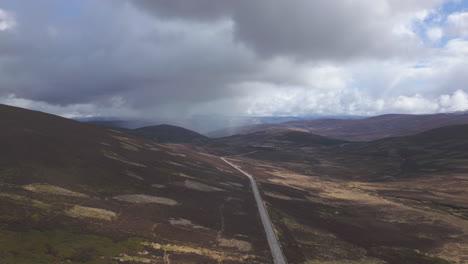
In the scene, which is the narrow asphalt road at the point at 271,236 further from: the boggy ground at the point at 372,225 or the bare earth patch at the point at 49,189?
the bare earth patch at the point at 49,189

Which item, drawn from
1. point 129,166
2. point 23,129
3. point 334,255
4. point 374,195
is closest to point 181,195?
point 129,166

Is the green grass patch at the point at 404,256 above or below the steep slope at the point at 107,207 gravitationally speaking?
below

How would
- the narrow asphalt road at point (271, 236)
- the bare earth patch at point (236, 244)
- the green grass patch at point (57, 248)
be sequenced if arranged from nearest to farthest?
1. the green grass patch at point (57, 248)
2. the narrow asphalt road at point (271, 236)
3. the bare earth patch at point (236, 244)

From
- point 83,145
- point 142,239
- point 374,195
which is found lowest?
point 374,195

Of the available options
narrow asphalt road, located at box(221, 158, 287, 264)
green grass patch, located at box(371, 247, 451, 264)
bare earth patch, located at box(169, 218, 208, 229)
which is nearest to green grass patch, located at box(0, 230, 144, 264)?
bare earth patch, located at box(169, 218, 208, 229)

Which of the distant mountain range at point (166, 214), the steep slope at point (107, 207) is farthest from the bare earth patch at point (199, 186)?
the distant mountain range at point (166, 214)

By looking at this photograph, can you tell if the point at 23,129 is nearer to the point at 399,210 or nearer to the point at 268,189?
the point at 268,189

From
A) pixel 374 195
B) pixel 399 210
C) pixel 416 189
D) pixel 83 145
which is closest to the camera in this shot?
pixel 399 210

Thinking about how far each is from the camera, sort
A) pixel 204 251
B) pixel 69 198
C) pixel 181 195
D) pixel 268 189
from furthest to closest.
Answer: pixel 268 189
pixel 181 195
pixel 69 198
pixel 204 251
